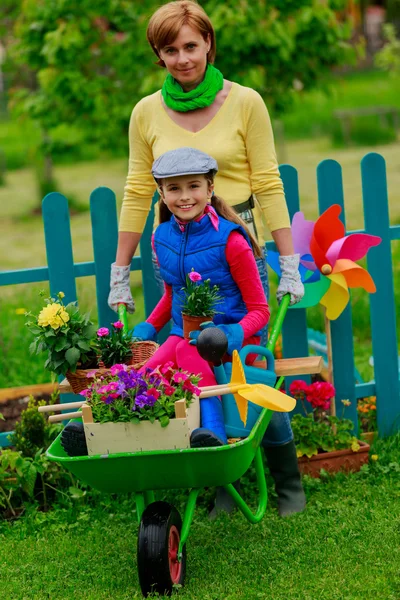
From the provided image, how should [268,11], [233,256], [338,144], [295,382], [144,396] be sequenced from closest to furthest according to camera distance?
1. [144,396]
2. [233,256]
3. [295,382]
4. [268,11]
5. [338,144]

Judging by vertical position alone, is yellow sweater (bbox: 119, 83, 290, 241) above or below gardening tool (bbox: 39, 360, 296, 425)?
above

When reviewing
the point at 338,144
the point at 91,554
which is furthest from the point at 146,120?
the point at 338,144

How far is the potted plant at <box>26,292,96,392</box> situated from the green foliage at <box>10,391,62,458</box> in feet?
2.45

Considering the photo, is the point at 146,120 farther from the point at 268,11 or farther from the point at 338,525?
the point at 268,11

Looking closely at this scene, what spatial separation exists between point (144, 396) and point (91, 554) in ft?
3.42

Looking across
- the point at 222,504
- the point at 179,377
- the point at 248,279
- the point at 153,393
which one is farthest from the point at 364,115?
the point at 153,393

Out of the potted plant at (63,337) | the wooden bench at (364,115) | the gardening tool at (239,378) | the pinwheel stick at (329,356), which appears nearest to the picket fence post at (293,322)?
the pinwheel stick at (329,356)

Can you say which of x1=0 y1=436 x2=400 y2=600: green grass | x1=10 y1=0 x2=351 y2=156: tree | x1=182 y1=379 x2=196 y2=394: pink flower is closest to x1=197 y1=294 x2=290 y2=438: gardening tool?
x1=182 y1=379 x2=196 y2=394: pink flower

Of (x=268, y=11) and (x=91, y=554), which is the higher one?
(x=268, y=11)

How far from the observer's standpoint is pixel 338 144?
17.8 m

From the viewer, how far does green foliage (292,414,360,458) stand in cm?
425

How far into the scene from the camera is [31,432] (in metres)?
4.22

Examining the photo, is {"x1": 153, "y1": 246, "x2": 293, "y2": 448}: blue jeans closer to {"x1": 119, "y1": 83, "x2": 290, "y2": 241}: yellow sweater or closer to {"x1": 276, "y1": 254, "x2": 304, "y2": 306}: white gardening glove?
{"x1": 276, "y1": 254, "x2": 304, "y2": 306}: white gardening glove

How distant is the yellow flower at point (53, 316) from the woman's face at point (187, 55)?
1018 millimetres
